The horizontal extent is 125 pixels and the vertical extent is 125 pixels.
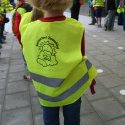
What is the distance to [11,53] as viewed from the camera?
21.2 ft

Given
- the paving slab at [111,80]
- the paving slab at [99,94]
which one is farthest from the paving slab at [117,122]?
the paving slab at [111,80]

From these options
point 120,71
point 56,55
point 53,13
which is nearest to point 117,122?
point 56,55

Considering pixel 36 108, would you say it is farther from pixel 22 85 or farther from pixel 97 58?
pixel 97 58

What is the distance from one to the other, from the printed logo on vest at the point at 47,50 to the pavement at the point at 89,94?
1.38 meters

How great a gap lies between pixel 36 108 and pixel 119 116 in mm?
1115

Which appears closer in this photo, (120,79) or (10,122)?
(10,122)

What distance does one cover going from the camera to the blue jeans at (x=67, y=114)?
199 cm

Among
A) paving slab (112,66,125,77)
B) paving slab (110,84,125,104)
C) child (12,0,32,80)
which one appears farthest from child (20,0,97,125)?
paving slab (112,66,125,77)

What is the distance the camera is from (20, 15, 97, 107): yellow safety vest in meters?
1.77

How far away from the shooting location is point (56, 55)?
1.79m

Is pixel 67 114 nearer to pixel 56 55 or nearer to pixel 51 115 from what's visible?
pixel 51 115

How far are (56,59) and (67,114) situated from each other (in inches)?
20.6

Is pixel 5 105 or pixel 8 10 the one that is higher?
pixel 8 10

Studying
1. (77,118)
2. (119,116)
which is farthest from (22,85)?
(77,118)
